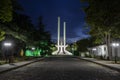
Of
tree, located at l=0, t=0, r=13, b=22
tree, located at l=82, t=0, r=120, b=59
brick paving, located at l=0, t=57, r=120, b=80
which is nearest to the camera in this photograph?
brick paving, located at l=0, t=57, r=120, b=80

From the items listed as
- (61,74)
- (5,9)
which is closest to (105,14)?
(5,9)

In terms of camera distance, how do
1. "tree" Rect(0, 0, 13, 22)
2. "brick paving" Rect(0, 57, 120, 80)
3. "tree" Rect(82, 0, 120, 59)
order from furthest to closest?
"tree" Rect(82, 0, 120, 59), "tree" Rect(0, 0, 13, 22), "brick paving" Rect(0, 57, 120, 80)

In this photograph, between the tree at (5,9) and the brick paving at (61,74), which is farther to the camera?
the tree at (5,9)

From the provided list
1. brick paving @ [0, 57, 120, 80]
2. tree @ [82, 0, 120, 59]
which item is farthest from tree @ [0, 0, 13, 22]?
tree @ [82, 0, 120, 59]

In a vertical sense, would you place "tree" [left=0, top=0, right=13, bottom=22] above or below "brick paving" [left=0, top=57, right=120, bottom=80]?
above

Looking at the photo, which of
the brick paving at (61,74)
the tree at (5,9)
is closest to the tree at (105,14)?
the brick paving at (61,74)

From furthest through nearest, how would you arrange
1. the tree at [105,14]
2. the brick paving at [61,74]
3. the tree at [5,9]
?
the tree at [105,14] < the tree at [5,9] < the brick paving at [61,74]

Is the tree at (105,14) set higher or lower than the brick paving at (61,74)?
higher

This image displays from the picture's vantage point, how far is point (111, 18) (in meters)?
36.4

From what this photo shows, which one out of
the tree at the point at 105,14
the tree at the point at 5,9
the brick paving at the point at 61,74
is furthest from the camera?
the tree at the point at 105,14

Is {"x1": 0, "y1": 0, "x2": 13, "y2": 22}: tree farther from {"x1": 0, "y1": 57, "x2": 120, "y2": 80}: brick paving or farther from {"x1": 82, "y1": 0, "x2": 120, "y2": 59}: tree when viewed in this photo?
{"x1": 82, "y1": 0, "x2": 120, "y2": 59}: tree

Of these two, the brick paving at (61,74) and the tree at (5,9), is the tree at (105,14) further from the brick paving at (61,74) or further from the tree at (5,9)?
the tree at (5,9)

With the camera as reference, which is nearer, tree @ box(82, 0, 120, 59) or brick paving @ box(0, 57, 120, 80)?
brick paving @ box(0, 57, 120, 80)

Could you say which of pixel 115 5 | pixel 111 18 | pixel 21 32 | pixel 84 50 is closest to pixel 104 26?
pixel 111 18
